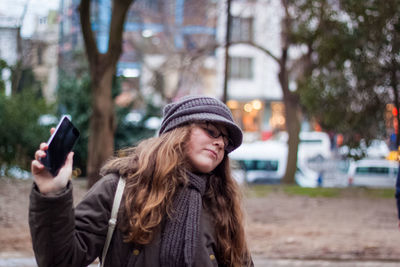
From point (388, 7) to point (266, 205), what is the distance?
5.27m

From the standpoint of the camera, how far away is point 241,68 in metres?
45.2

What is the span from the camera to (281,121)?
48062mm

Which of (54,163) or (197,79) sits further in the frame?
(197,79)

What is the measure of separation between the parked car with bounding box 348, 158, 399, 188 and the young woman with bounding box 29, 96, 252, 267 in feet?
95.6

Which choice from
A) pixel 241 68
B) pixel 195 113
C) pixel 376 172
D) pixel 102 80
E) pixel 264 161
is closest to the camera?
pixel 195 113

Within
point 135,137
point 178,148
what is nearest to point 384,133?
point 135,137

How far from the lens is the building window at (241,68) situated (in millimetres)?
45062

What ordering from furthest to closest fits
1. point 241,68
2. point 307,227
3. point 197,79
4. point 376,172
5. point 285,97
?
point 241,68, point 376,172, point 197,79, point 285,97, point 307,227

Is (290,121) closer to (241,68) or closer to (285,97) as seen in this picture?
(285,97)

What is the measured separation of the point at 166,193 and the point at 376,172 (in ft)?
99.3

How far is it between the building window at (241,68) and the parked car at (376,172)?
17.2 meters

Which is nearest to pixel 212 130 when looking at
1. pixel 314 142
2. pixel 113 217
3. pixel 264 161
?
pixel 113 217

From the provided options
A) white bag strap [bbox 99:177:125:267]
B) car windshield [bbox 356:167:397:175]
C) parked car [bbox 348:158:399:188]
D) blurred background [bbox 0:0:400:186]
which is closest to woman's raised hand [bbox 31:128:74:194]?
white bag strap [bbox 99:177:125:267]

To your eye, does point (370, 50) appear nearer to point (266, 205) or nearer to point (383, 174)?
point (266, 205)
